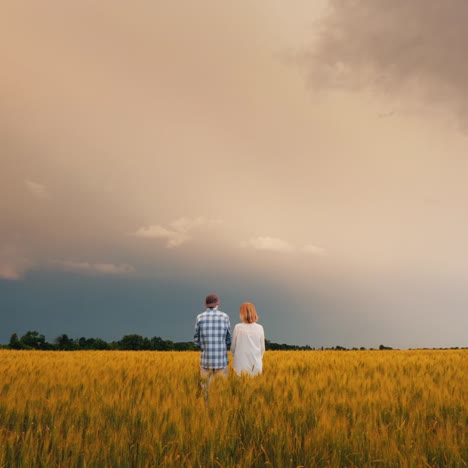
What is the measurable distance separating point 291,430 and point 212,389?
248 cm

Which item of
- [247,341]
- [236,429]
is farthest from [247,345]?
[236,429]

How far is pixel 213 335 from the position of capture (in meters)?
8.61

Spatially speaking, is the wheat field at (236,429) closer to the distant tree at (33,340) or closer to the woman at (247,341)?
the woman at (247,341)

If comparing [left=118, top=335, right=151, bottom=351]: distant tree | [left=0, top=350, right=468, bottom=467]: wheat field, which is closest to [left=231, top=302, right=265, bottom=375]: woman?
[left=0, top=350, right=468, bottom=467]: wheat field

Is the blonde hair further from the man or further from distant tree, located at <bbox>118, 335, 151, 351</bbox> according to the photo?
distant tree, located at <bbox>118, 335, 151, 351</bbox>

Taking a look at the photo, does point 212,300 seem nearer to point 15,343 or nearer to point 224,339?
point 224,339

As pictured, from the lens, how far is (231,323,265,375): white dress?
855 cm

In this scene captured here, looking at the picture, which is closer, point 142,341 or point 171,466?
point 171,466

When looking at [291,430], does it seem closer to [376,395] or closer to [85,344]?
[376,395]

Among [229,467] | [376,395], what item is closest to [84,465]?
[229,467]

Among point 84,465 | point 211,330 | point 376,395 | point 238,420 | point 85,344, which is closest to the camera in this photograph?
point 84,465

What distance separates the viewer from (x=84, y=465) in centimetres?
359

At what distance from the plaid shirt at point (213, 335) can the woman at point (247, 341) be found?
0.22m

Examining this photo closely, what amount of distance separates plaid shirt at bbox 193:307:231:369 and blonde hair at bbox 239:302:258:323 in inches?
12.9
